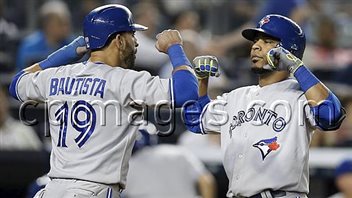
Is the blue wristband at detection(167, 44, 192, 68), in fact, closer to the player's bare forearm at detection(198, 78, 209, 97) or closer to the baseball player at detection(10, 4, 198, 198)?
the baseball player at detection(10, 4, 198, 198)

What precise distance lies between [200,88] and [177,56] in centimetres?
49

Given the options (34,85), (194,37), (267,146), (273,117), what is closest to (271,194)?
(267,146)

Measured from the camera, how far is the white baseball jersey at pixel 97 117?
6.02 metres

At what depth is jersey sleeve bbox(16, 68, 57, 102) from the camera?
630 centimetres

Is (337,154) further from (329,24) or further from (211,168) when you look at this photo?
(329,24)

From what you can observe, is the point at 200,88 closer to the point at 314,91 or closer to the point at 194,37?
the point at 314,91

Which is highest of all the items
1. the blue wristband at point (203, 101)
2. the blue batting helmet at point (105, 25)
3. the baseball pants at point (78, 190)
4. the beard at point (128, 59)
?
the blue batting helmet at point (105, 25)

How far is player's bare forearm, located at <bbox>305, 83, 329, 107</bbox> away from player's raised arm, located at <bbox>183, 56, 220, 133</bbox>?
2.24ft

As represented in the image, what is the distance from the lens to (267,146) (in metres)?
6.11

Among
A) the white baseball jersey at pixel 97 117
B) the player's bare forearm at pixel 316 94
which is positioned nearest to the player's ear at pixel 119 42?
the white baseball jersey at pixel 97 117

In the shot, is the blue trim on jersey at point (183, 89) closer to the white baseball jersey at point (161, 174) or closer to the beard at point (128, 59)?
the beard at point (128, 59)

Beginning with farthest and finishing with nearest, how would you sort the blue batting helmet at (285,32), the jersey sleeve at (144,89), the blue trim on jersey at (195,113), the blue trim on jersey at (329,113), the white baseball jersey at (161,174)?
the white baseball jersey at (161,174), the blue trim on jersey at (195,113), the blue batting helmet at (285,32), the jersey sleeve at (144,89), the blue trim on jersey at (329,113)

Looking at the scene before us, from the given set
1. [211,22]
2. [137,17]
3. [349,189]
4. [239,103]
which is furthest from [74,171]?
[211,22]

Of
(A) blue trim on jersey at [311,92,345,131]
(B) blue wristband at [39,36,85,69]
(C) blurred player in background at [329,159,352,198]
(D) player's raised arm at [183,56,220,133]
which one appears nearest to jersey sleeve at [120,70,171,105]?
(D) player's raised arm at [183,56,220,133]
